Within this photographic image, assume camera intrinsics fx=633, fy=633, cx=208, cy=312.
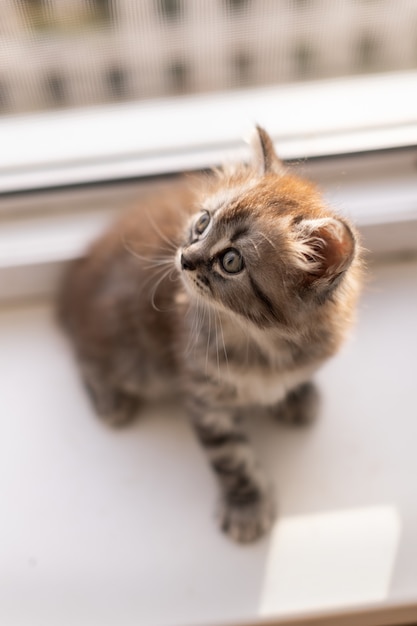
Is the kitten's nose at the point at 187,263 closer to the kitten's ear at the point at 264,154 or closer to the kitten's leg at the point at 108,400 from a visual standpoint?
the kitten's ear at the point at 264,154

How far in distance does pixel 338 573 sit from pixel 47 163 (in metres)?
0.79

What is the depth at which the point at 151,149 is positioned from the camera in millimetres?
1071

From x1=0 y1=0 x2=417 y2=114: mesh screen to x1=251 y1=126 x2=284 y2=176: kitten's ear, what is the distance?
19 cm

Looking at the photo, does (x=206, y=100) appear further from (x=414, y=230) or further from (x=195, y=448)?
(x=195, y=448)

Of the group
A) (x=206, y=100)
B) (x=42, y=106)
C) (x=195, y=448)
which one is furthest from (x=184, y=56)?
(x=195, y=448)

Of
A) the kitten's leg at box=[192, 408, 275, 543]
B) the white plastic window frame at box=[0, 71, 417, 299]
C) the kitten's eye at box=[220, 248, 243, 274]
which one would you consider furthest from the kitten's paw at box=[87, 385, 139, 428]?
the kitten's eye at box=[220, 248, 243, 274]

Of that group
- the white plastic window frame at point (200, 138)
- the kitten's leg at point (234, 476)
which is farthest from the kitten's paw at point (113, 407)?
the white plastic window frame at point (200, 138)

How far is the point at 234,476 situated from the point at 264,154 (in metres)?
0.49

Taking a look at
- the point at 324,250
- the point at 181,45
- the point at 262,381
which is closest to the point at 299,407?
the point at 262,381

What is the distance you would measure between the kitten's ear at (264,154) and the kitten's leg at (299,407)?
379 mm

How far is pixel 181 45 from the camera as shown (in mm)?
948

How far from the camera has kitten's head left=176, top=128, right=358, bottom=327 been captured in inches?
28.5

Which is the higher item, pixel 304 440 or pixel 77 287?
pixel 77 287

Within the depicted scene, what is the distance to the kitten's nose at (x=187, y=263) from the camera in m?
0.82
